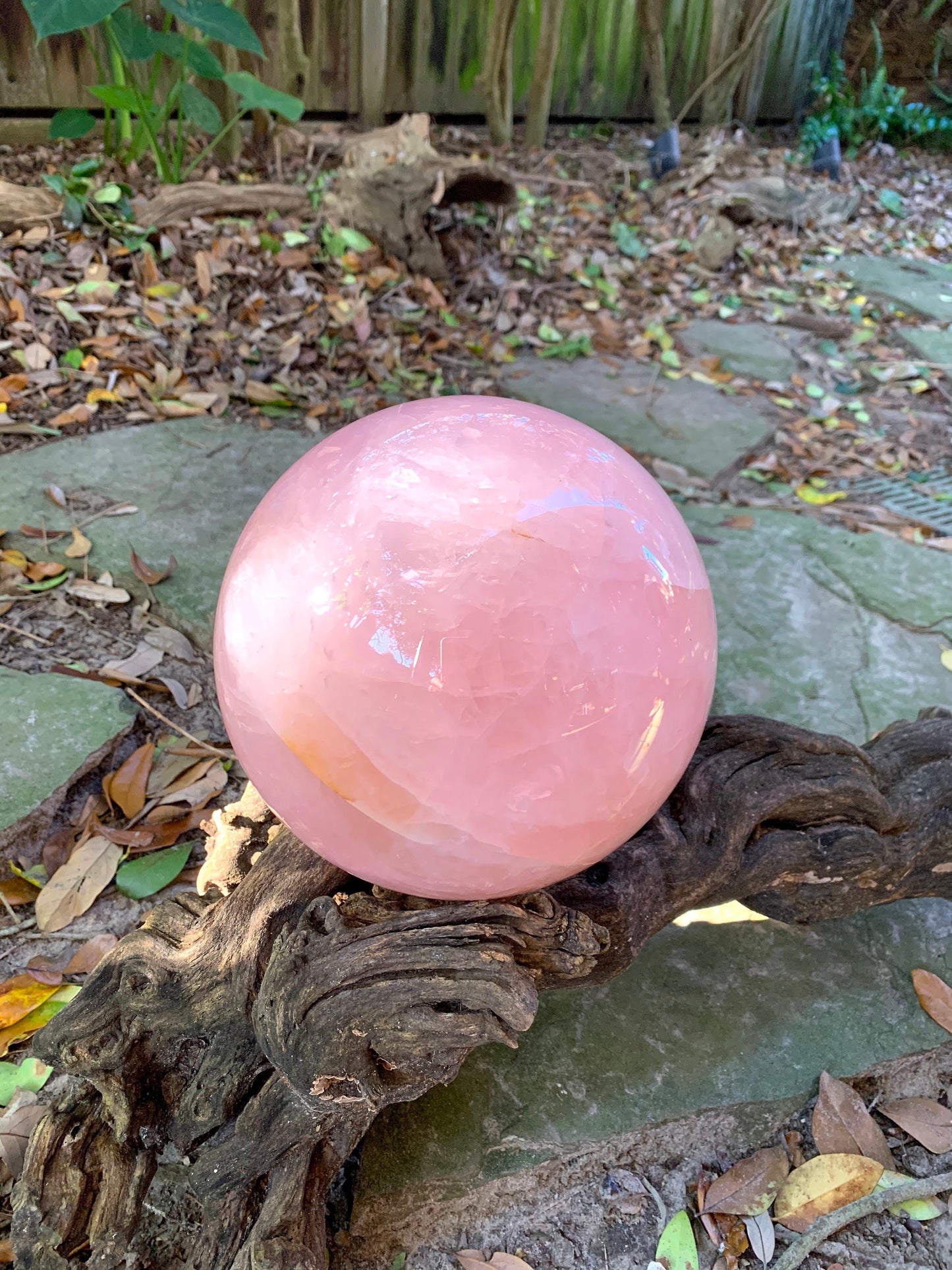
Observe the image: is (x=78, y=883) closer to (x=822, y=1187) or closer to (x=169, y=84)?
(x=822, y=1187)

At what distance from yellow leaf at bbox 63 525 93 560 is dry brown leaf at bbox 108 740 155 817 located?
2.22 ft

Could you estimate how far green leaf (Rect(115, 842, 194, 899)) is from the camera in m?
1.68

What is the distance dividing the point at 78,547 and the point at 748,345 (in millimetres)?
3049

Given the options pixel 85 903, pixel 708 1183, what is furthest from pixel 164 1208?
pixel 708 1183

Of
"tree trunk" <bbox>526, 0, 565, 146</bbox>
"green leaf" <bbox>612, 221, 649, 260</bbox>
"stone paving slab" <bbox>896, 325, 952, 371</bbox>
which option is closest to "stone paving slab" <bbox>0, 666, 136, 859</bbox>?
"green leaf" <bbox>612, 221, 649, 260</bbox>

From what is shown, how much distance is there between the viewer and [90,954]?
5.12 ft

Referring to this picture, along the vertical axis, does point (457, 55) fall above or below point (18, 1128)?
above

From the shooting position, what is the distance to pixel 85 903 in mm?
1643

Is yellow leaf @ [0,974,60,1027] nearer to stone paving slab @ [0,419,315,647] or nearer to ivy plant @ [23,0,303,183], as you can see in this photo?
stone paving slab @ [0,419,315,647]

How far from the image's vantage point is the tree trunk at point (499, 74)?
4.64 metres

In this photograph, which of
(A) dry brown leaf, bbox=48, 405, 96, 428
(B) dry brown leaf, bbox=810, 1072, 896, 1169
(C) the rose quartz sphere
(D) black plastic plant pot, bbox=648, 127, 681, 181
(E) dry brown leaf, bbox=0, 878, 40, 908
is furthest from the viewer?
(D) black plastic plant pot, bbox=648, 127, 681, 181

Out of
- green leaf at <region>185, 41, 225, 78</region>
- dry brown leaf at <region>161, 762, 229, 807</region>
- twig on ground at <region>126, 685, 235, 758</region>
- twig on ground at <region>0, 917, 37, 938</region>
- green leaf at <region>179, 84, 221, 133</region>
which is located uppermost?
green leaf at <region>185, 41, 225, 78</region>

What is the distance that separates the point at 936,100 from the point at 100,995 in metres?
8.85

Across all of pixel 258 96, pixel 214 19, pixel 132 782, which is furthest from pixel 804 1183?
pixel 258 96
